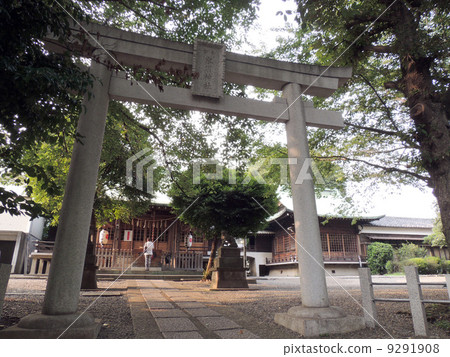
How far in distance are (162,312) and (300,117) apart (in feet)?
12.3

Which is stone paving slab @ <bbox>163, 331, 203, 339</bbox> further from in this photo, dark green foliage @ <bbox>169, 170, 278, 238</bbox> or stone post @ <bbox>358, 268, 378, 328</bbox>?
dark green foliage @ <bbox>169, 170, 278, 238</bbox>

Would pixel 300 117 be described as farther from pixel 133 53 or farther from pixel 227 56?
pixel 133 53

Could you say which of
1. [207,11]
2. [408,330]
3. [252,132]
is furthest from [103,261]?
[408,330]

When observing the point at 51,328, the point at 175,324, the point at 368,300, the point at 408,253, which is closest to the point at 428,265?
the point at 408,253

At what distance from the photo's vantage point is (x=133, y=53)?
4035mm

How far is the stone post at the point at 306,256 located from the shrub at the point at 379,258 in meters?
22.4

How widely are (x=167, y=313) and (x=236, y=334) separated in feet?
5.21

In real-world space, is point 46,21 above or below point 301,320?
above

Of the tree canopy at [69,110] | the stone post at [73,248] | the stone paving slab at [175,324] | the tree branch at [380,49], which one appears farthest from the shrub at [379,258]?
the stone post at [73,248]

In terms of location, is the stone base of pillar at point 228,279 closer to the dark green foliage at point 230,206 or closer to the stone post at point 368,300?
the dark green foliage at point 230,206

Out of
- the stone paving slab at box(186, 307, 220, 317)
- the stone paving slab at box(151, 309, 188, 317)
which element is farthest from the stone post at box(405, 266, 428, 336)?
the stone paving slab at box(151, 309, 188, 317)

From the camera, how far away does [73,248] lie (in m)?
3.24

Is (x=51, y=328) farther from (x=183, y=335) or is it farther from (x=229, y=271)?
(x=229, y=271)

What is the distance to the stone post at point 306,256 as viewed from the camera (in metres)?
3.46
